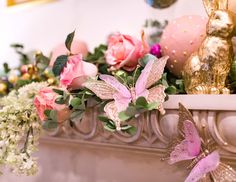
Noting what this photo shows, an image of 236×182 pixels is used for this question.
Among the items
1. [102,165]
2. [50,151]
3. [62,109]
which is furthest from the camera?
[50,151]

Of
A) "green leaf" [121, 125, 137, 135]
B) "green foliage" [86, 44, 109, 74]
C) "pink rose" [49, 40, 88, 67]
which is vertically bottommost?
"green leaf" [121, 125, 137, 135]

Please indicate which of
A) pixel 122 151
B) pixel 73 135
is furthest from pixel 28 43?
pixel 122 151

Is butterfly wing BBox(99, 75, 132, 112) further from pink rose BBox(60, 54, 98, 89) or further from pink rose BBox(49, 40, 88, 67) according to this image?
pink rose BBox(49, 40, 88, 67)

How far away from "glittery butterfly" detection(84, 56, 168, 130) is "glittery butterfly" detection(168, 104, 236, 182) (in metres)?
0.05

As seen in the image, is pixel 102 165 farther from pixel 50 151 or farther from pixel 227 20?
pixel 227 20

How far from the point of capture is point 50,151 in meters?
1.11

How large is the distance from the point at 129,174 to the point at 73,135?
0.62ft

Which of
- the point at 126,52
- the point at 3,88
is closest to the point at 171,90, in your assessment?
the point at 126,52

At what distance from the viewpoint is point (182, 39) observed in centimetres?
79

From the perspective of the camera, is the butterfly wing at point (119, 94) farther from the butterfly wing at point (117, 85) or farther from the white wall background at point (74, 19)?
the white wall background at point (74, 19)

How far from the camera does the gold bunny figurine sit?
71 cm

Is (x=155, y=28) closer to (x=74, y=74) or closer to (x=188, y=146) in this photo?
(x=74, y=74)

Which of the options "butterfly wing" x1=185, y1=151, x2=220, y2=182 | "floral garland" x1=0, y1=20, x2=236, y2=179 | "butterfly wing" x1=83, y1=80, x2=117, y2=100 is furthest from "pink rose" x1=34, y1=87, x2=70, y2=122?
"butterfly wing" x1=185, y1=151, x2=220, y2=182

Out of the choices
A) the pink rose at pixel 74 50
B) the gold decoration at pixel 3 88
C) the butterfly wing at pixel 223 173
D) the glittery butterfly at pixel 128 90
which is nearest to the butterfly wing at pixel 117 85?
the glittery butterfly at pixel 128 90
